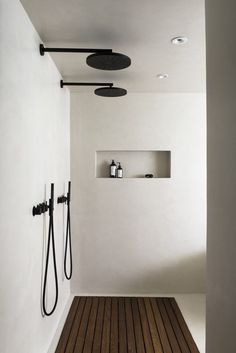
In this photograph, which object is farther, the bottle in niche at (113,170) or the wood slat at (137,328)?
the bottle in niche at (113,170)

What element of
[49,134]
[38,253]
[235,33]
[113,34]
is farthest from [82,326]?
[235,33]

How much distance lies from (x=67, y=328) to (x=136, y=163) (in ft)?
6.57

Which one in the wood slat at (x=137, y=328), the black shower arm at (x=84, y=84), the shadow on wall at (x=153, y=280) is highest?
the black shower arm at (x=84, y=84)

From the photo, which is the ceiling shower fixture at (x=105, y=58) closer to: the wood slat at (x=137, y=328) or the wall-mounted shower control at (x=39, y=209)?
the wall-mounted shower control at (x=39, y=209)

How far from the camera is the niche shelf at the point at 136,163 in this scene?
3746mm

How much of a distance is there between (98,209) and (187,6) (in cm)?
244

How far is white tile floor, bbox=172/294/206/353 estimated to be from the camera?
8.69ft

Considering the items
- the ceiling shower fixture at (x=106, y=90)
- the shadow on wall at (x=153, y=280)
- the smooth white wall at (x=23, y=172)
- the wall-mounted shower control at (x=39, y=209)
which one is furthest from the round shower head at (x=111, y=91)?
the shadow on wall at (x=153, y=280)

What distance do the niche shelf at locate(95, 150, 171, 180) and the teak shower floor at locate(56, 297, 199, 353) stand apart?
1498 millimetres

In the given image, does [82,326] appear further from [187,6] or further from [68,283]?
[187,6]

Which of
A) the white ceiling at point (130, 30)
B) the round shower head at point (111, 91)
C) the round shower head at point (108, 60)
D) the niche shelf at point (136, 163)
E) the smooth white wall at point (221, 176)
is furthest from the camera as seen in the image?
the niche shelf at point (136, 163)

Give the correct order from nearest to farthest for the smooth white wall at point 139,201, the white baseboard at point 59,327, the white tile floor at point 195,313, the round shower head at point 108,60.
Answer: the round shower head at point 108,60
the white baseboard at point 59,327
the white tile floor at point 195,313
the smooth white wall at point 139,201

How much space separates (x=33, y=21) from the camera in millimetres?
1868

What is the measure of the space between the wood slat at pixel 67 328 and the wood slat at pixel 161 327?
842mm
